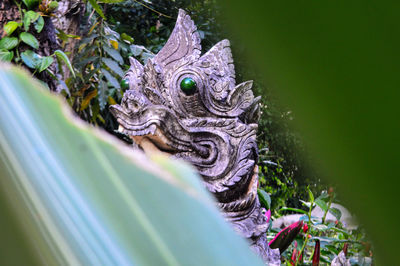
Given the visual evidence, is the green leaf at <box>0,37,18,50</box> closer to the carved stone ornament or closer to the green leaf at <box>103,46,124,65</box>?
the carved stone ornament

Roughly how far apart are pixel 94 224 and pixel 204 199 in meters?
0.02

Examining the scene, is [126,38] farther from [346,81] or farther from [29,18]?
[346,81]

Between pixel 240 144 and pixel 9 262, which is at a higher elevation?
pixel 9 262

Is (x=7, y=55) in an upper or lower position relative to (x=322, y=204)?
upper

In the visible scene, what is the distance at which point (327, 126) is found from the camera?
2.9 inches

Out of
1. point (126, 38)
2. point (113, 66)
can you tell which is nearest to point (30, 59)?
point (113, 66)

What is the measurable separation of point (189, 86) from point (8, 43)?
478mm

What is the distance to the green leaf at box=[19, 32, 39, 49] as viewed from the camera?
1340 millimetres

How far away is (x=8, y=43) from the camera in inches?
52.5

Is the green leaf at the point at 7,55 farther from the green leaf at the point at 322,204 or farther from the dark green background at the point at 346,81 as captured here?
the dark green background at the point at 346,81

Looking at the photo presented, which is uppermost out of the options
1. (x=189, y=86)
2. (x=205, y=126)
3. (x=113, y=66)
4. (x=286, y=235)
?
(x=113, y=66)

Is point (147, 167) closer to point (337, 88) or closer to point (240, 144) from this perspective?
point (337, 88)

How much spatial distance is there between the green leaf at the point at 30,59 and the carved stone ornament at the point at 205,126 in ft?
0.75

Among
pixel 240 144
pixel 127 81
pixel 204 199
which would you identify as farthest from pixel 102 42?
pixel 204 199
